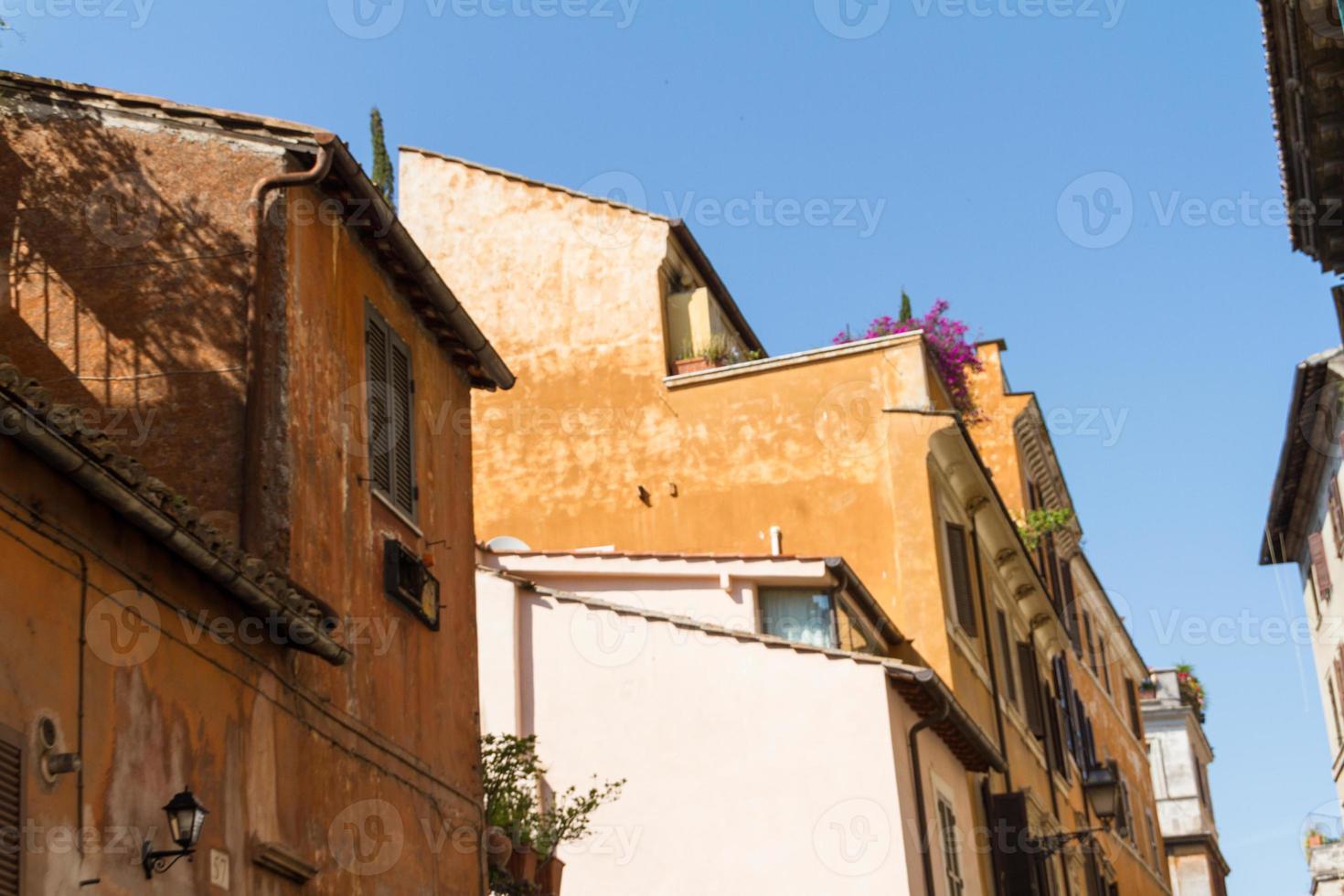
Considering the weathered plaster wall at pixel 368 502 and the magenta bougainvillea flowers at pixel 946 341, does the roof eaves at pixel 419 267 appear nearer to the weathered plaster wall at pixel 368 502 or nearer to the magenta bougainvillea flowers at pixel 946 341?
the weathered plaster wall at pixel 368 502

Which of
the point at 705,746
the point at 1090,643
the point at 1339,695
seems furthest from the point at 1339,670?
the point at 705,746

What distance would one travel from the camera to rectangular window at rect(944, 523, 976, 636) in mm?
21781

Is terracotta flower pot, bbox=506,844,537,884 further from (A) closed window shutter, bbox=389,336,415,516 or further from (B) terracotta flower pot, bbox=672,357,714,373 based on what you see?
(B) terracotta flower pot, bbox=672,357,714,373

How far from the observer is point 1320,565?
32344 millimetres

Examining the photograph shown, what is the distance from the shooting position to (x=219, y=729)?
8.87 metres

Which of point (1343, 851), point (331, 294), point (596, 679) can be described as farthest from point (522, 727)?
point (1343, 851)

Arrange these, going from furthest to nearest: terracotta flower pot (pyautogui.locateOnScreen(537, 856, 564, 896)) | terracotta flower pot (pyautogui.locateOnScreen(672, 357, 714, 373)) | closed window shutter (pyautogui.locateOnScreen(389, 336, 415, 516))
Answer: terracotta flower pot (pyautogui.locateOnScreen(672, 357, 714, 373)), terracotta flower pot (pyautogui.locateOnScreen(537, 856, 564, 896)), closed window shutter (pyautogui.locateOnScreen(389, 336, 415, 516))

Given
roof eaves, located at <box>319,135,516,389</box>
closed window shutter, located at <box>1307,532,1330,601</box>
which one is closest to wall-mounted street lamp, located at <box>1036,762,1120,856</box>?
roof eaves, located at <box>319,135,516,389</box>

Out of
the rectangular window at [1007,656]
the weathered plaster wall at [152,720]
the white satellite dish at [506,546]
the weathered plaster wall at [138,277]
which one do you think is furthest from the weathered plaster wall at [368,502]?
the rectangular window at [1007,656]

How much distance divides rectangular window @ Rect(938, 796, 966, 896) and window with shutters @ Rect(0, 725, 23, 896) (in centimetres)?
1217

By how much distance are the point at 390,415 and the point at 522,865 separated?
12.1 ft

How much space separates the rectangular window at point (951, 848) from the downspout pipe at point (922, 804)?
29.0 inches

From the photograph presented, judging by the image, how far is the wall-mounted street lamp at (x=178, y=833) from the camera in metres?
7.93

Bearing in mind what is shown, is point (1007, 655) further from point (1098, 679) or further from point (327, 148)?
point (327, 148)
